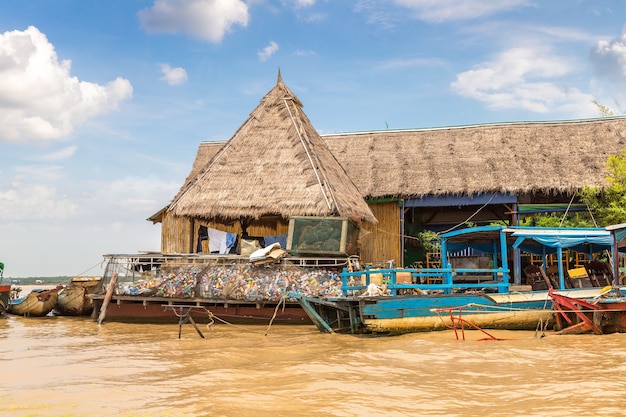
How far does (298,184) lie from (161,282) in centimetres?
461

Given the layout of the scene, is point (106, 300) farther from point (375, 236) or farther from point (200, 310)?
point (375, 236)

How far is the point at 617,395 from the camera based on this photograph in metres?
6.42

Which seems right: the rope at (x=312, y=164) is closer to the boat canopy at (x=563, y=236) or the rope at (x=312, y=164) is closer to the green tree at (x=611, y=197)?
the boat canopy at (x=563, y=236)

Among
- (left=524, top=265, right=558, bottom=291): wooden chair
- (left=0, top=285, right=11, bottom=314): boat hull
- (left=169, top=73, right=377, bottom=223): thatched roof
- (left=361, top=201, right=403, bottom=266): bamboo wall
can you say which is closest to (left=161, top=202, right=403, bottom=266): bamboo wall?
(left=361, top=201, right=403, bottom=266): bamboo wall

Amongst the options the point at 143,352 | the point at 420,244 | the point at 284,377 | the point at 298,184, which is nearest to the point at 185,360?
the point at 143,352

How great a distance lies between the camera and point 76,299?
58.9 ft

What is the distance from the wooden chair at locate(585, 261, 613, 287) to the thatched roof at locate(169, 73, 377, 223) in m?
6.20

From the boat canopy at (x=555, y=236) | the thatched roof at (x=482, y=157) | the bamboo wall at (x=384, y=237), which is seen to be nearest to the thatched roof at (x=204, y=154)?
the thatched roof at (x=482, y=157)

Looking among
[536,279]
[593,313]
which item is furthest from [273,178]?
[593,313]

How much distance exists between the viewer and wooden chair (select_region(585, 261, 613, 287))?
46.4 ft

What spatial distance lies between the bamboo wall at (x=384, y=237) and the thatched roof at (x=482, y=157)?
31.4 inches

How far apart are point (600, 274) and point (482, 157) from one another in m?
8.29

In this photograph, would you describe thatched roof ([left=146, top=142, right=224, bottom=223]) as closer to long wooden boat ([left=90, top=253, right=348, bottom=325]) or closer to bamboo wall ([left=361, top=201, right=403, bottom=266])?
bamboo wall ([left=361, top=201, right=403, bottom=266])

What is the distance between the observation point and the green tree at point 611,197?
18641 mm
